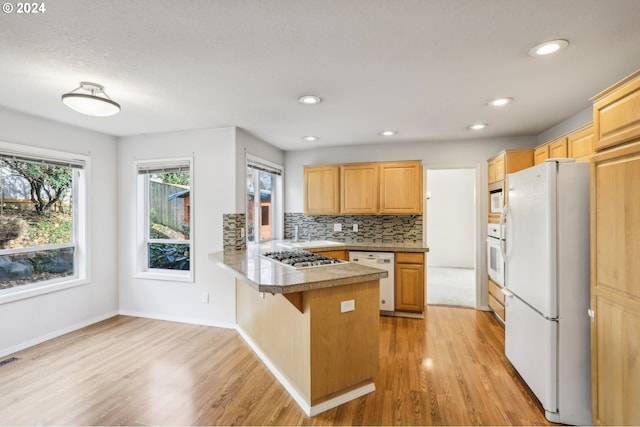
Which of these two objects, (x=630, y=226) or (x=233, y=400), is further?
(x=233, y=400)

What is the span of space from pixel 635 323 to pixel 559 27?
1570 millimetres

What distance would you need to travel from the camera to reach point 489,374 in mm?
2482

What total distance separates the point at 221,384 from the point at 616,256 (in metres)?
2.73

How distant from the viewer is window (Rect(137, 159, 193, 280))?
384cm

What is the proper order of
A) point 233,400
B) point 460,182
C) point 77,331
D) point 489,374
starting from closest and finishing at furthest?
point 233,400
point 489,374
point 77,331
point 460,182

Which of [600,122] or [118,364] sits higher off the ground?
[600,122]

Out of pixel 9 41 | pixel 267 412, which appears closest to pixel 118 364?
pixel 267 412

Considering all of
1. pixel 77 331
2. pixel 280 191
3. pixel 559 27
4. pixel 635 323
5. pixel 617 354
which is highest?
pixel 559 27

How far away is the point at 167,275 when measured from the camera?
3.81 metres

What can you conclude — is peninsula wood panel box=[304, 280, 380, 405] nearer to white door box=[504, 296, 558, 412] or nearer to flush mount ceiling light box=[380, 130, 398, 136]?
white door box=[504, 296, 558, 412]

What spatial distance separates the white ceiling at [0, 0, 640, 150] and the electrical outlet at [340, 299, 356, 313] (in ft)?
5.42

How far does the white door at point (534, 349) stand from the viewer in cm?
193

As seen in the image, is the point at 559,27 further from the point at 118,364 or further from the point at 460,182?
the point at 460,182

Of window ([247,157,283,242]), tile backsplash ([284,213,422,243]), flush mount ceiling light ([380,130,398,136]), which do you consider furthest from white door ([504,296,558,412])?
window ([247,157,283,242])
